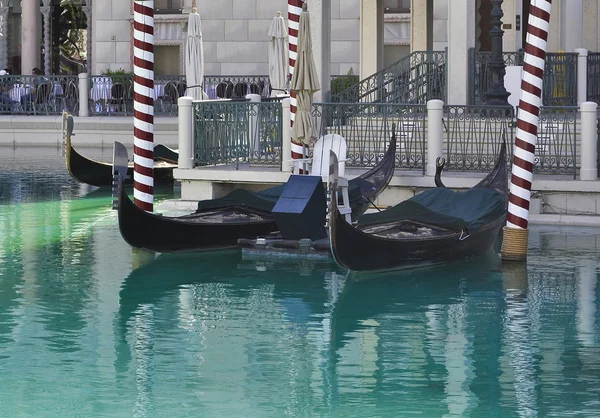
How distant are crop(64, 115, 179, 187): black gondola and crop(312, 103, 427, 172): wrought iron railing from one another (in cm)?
385

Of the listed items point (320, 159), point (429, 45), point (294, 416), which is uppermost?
point (429, 45)

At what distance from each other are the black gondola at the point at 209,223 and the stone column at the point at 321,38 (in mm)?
3358

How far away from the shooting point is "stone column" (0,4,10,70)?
116 feet

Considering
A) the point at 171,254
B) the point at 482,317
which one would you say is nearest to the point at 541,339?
the point at 482,317

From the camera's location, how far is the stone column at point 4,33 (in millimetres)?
35469

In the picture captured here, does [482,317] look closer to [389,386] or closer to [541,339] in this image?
[541,339]

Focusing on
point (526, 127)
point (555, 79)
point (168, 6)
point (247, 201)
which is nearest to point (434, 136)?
point (247, 201)

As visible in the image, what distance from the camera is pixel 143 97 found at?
46.3 ft

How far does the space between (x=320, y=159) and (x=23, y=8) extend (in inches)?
876

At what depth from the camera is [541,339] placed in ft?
31.8

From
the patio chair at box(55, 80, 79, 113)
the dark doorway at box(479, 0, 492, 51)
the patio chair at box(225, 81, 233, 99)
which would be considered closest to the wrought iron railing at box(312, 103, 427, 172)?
the dark doorway at box(479, 0, 492, 51)

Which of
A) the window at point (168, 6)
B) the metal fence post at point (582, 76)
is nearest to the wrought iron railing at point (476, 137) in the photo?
the metal fence post at point (582, 76)

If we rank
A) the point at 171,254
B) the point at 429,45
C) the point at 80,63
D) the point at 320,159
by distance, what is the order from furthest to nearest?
the point at 80,63
the point at 429,45
the point at 320,159
the point at 171,254

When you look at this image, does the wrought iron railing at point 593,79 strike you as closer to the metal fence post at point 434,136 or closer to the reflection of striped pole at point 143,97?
the metal fence post at point 434,136
